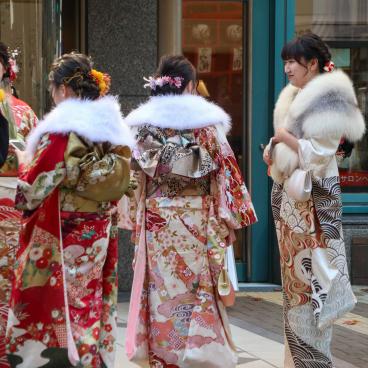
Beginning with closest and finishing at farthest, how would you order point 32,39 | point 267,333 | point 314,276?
point 314,276 → point 267,333 → point 32,39

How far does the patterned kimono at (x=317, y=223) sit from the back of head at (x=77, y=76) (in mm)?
1181

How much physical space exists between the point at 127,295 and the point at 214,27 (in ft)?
8.51

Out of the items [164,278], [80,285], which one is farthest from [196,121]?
[80,285]

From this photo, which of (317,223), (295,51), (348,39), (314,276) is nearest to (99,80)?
(295,51)

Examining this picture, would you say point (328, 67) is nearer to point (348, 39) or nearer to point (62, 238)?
point (62, 238)

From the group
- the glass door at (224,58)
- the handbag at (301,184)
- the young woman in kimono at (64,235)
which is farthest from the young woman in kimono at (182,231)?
the glass door at (224,58)

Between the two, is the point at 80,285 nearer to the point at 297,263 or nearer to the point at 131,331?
the point at 131,331

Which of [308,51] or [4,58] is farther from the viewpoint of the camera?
[308,51]

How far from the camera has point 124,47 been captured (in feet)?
29.3

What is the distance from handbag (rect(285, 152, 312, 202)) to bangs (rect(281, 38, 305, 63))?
61 cm

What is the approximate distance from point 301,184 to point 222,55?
4.14 m

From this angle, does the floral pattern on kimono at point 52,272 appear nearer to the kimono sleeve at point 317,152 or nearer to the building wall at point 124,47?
the kimono sleeve at point 317,152

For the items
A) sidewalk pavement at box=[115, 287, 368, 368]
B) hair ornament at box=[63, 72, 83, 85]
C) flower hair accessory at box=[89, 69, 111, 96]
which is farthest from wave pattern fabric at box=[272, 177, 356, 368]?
hair ornament at box=[63, 72, 83, 85]

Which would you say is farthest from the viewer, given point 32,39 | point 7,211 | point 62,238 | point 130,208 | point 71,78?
point 32,39
